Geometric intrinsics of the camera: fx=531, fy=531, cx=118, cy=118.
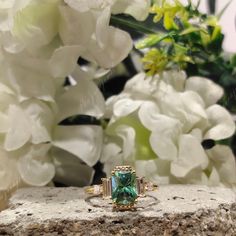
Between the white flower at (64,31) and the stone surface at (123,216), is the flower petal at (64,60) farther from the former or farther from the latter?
the stone surface at (123,216)

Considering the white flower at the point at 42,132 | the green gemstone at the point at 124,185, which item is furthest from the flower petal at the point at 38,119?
the green gemstone at the point at 124,185

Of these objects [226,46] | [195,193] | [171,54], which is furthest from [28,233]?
[226,46]

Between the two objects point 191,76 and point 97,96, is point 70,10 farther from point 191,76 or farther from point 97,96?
point 191,76

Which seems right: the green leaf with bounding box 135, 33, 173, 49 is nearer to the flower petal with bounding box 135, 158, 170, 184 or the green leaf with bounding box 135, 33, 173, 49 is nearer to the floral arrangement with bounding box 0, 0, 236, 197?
the floral arrangement with bounding box 0, 0, 236, 197

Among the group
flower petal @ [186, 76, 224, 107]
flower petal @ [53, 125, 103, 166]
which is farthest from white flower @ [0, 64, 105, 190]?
flower petal @ [186, 76, 224, 107]

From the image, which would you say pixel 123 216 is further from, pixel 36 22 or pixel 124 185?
pixel 36 22

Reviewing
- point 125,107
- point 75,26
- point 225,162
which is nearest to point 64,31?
point 75,26
